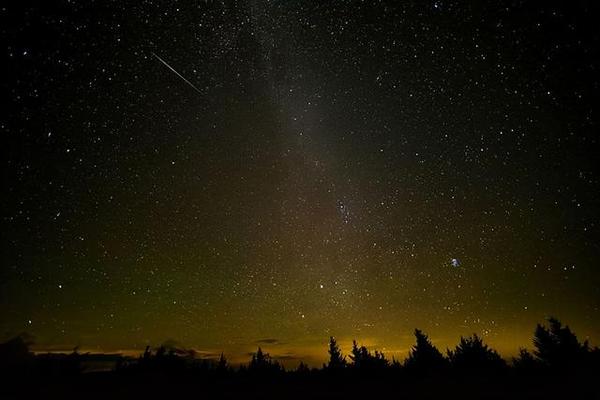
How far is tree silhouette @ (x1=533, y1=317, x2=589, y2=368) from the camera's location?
29562 mm

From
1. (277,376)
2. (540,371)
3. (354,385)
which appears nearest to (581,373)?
(540,371)

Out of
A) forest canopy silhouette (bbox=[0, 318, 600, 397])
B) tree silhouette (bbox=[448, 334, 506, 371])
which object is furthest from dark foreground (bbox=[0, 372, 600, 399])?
tree silhouette (bbox=[448, 334, 506, 371])

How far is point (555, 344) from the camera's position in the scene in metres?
30.5

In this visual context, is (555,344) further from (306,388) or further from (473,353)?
(306,388)

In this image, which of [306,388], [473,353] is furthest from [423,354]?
[306,388]

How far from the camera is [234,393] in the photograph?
2083 cm

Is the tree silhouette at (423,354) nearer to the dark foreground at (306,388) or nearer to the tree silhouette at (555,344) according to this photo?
the tree silhouette at (555,344)

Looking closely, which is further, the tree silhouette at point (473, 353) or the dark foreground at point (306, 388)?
the tree silhouette at point (473, 353)

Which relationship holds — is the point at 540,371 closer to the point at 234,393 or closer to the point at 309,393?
the point at 309,393

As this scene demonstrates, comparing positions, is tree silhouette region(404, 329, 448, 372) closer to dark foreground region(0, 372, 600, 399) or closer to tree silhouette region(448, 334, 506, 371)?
tree silhouette region(448, 334, 506, 371)

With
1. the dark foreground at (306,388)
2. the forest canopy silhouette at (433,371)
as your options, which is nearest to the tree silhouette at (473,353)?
the forest canopy silhouette at (433,371)

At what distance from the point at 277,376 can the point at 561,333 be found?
87.2ft

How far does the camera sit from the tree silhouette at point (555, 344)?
29562 mm

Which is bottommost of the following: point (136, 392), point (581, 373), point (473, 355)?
point (136, 392)
